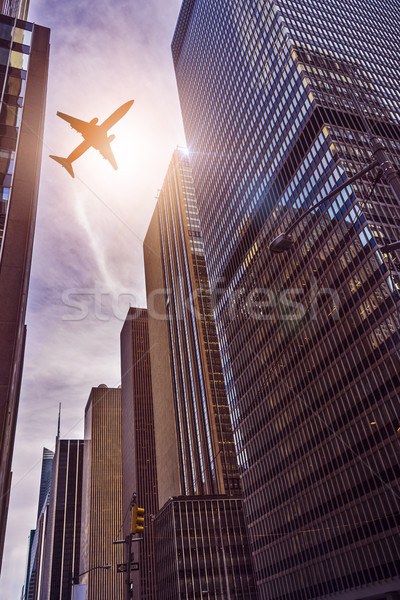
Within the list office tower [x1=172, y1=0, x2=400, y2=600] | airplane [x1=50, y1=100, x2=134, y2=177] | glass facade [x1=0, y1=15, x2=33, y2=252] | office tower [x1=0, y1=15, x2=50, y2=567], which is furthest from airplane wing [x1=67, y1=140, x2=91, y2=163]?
office tower [x1=172, y1=0, x2=400, y2=600]

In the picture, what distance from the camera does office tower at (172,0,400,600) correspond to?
68.9 metres

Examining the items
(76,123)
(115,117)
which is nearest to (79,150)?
(76,123)

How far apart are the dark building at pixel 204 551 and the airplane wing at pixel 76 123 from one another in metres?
102

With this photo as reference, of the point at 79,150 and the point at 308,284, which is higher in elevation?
the point at 308,284

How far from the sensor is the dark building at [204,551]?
107250 millimetres

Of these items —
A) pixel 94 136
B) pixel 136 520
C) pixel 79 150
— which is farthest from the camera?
pixel 79 150

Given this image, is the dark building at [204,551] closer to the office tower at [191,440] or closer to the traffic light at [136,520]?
the office tower at [191,440]

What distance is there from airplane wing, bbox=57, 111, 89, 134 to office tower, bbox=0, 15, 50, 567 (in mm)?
3848

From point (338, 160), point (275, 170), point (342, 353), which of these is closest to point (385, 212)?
point (338, 160)

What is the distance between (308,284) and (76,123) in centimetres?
5710

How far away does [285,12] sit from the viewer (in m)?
107

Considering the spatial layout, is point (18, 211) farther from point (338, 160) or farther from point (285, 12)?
point (285, 12)

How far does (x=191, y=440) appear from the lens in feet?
479

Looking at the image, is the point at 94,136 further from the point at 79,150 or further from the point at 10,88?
the point at 10,88
